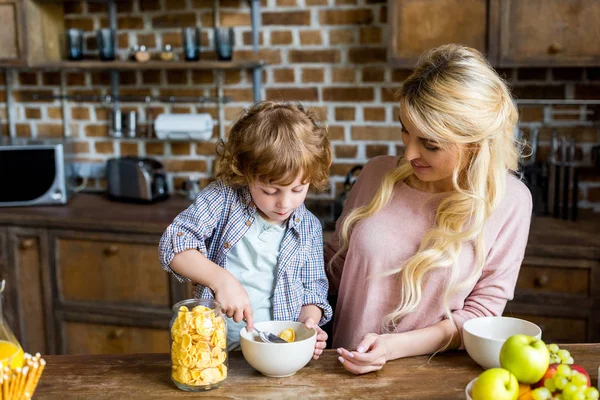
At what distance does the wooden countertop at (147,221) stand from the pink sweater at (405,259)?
0.86 metres

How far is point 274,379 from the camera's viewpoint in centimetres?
128

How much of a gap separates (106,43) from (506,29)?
171 cm

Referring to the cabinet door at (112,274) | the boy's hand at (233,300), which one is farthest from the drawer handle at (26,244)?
the boy's hand at (233,300)

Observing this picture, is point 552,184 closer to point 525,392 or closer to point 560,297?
point 560,297

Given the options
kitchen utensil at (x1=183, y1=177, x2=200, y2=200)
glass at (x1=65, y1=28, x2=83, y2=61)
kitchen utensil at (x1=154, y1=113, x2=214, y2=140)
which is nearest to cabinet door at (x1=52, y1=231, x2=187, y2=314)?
kitchen utensil at (x1=183, y1=177, x2=200, y2=200)

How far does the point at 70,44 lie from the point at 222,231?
6.33ft

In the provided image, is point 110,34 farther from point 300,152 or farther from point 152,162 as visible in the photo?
point 300,152

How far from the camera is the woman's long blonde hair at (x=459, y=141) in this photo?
1.46 metres

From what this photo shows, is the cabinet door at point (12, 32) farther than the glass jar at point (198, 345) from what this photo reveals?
Yes

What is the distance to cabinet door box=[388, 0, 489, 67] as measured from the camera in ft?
8.44

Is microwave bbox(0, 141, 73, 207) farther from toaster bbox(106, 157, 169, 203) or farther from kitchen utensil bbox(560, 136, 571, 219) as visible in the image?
kitchen utensil bbox(560, 136, 571, 219)

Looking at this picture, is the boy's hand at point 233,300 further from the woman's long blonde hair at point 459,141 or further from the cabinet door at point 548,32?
the cabinet door at point 548,32

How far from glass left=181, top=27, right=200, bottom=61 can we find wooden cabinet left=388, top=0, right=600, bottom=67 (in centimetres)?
86

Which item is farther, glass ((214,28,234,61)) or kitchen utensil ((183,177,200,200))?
kitchen utensil ((183,177,200,200))
